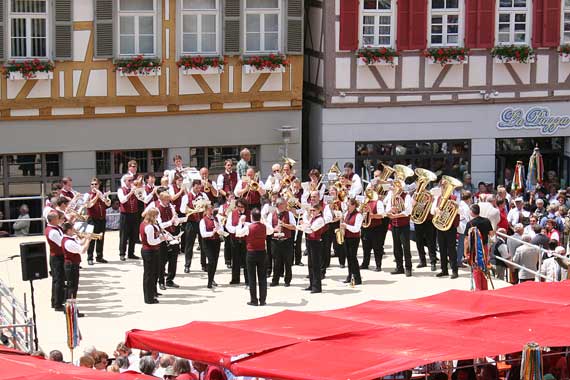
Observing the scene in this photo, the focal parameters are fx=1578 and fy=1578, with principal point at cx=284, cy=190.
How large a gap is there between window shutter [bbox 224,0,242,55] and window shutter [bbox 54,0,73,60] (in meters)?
3.10

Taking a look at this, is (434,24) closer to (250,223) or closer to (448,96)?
(448,96)

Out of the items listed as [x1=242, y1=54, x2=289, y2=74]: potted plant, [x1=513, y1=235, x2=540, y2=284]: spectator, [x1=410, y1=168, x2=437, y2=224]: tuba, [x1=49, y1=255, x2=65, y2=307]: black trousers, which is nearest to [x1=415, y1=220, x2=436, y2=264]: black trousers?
[x1=410, y1=168, x2=437, y2=224]: tuba

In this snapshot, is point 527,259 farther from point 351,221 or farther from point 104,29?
point 104,29

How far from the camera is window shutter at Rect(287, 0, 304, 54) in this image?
31750mm

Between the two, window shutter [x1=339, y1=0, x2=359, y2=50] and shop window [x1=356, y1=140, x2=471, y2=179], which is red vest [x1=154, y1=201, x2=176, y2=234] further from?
shop window [x1=356, y1=140, x2=471, y2=179]

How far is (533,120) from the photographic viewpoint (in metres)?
33.0

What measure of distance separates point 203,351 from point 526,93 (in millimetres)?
18685

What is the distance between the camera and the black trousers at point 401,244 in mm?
25250

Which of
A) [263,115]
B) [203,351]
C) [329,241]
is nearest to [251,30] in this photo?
[263,115]

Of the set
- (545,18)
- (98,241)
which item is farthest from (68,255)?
(545,18)

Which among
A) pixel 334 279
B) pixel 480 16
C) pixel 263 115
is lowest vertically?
pixel 334 279

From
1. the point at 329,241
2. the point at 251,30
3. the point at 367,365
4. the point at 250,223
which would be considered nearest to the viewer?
the point at 367,365

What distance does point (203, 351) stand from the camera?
15.4m

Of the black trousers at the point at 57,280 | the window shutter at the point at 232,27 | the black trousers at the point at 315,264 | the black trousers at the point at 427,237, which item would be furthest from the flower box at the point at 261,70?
the black trousers at the point at 57,280
